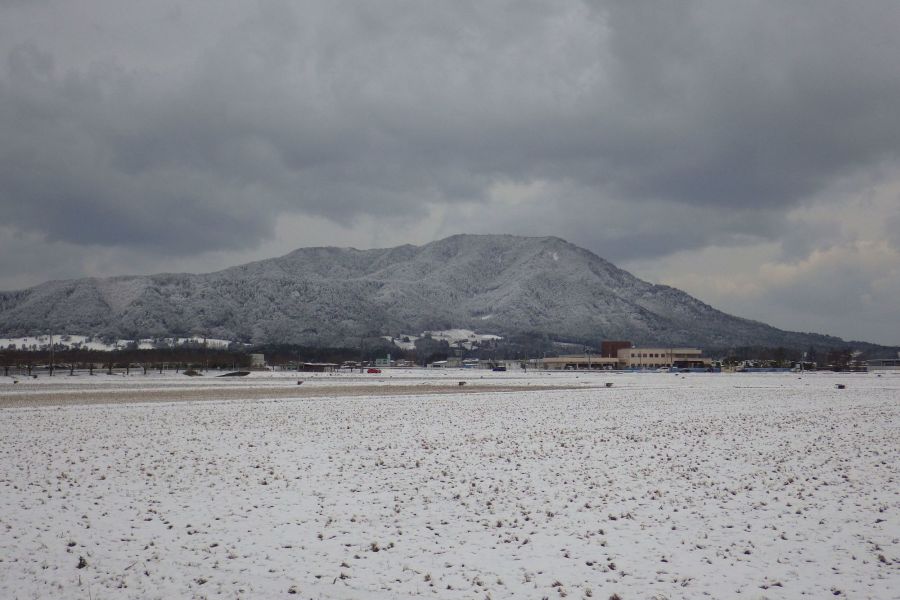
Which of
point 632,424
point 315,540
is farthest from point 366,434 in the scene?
point 315,540

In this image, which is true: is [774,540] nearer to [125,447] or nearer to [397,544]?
[397,544]

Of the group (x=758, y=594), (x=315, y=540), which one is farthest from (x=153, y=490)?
(x=758, y=594)

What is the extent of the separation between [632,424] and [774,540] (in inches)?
753

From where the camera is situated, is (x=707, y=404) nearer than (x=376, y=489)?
No

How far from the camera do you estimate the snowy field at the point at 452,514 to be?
10.6m

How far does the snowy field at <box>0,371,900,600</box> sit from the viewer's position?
10.6 metres

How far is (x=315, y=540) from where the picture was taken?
12.7 metres

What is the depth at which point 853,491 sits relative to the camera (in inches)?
634

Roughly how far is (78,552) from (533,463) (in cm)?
1270

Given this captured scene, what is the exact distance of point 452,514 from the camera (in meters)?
14.5

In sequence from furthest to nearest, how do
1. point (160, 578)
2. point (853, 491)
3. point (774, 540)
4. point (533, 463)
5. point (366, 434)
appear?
point (366, 434), point (533, 463), point (853, 491), point (774, 540), point (160, 578)

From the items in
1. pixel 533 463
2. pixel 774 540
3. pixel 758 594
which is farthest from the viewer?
pixel 533 463

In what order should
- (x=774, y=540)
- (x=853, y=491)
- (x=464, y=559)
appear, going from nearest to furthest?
(x=464, y=559) → (x=774, y=540) → (x=853, y=491)

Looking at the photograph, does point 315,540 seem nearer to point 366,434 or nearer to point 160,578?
point 160,578
